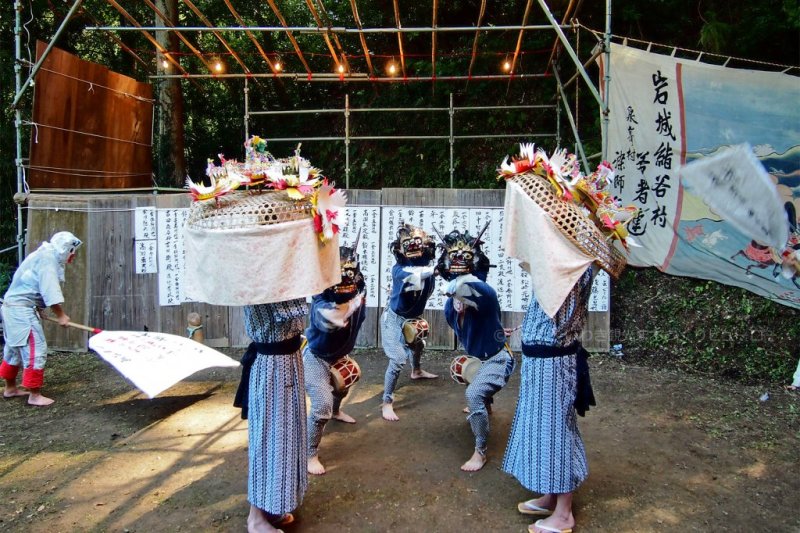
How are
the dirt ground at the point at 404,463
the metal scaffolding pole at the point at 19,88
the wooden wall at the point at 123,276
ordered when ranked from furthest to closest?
1. the wooden wall at the point at 123,276
2. the metal scaffolding pole at the point at 19,88
3. the dirt ground at the point at 404,463

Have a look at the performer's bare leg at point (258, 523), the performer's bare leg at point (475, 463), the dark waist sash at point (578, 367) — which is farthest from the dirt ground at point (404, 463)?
the dark waist sash at point (578, 367)

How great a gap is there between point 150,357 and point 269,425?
3015 mm

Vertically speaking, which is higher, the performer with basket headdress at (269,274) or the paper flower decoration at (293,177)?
the paper flower decoration at (293,177)

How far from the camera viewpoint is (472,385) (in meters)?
4.45

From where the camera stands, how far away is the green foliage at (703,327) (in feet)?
21.9

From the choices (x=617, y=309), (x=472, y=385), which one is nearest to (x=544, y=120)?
(x=617, y=309)

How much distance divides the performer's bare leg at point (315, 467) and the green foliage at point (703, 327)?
4.79m

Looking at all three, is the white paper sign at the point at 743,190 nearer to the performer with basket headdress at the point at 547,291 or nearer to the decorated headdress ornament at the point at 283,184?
the performer with basket headdress at the point at 547,291

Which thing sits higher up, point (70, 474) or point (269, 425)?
point (269, 425)

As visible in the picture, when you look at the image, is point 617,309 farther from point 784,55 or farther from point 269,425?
point 269,425

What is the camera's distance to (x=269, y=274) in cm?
301

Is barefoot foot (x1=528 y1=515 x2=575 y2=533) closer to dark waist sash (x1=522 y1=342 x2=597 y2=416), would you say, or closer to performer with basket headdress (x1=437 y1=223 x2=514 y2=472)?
dark waist sash (x1=522 y1=342 x2=597 y2=416)

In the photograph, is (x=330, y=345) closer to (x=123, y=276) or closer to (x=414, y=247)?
(x=414, y=247)

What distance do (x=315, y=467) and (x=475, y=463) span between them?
127cm
